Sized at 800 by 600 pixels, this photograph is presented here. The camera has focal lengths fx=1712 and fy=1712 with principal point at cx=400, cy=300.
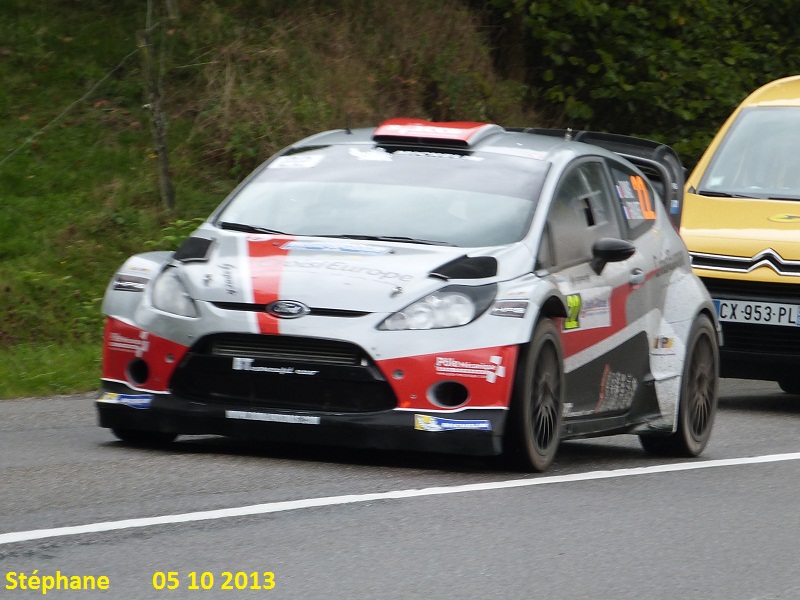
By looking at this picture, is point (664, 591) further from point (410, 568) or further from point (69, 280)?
point (69, 280)

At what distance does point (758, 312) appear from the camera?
11.5 m

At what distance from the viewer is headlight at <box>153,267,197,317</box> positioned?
7.46 m

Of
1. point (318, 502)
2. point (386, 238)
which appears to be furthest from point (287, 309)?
point (318, 502)

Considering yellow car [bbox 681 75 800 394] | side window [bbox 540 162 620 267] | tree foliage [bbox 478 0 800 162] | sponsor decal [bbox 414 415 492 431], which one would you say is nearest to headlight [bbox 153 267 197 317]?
sponsor decal [bbox 414 415 492 431]

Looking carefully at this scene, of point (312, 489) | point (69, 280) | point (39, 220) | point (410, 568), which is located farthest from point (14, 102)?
point (410, 568)

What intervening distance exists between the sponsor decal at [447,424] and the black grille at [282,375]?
0.45 feet

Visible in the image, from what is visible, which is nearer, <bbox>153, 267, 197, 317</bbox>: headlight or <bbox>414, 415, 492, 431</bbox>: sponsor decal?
<bbox>414, 415, 492, 431</bbox>: sponsor decal

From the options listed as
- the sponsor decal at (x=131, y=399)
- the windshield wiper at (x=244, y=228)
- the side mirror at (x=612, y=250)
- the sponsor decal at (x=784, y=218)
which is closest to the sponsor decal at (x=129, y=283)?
the sponsor decal at (x=131, y=399)

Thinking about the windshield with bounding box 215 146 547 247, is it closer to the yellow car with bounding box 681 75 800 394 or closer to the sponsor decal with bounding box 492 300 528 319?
the sponsor decal with bounding box 492 300 528 319

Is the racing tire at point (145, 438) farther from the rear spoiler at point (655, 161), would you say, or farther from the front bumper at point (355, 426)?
the rear spoiler at point (655, 161)

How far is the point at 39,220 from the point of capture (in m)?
15.0

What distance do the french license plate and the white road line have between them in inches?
110

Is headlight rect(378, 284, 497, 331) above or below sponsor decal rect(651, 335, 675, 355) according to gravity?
above

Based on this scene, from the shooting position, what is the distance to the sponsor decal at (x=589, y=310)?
25.8ft
